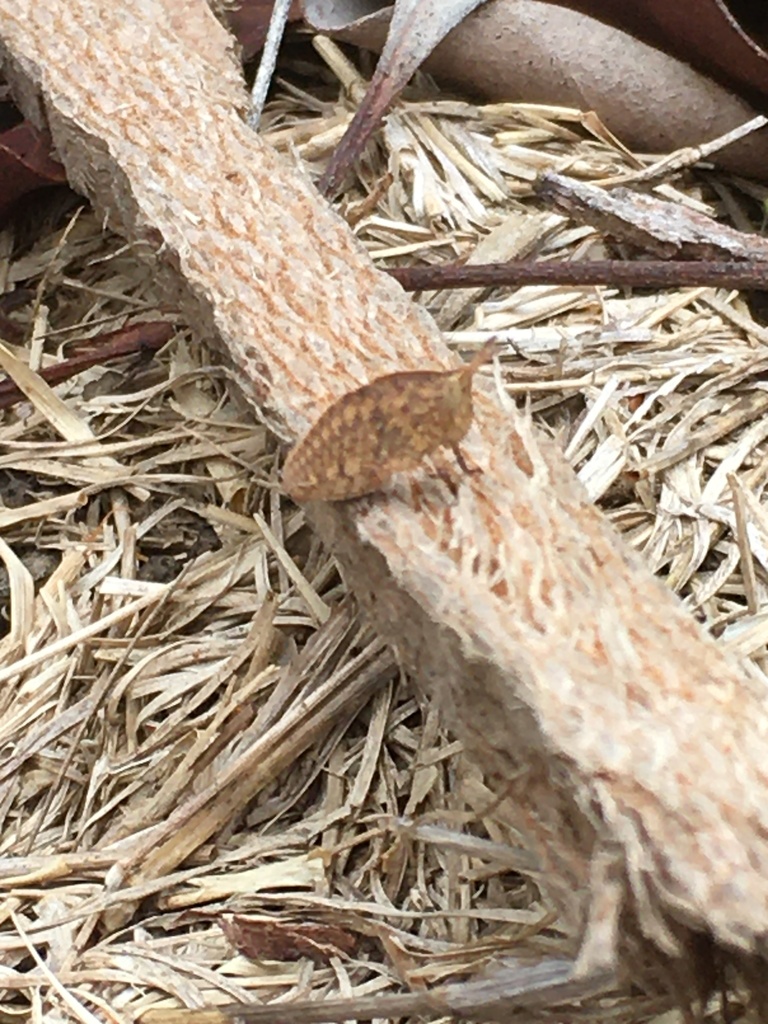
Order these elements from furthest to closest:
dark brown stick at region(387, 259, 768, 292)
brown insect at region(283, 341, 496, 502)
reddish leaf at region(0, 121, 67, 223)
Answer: reddish leaf at region(0, 121, 67, 223), dark brown stick at region(387, 259, 768, 292), brown insect at region(283, 341, 496, 502)

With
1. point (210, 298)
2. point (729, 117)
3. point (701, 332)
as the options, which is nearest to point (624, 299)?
point (701, 332)

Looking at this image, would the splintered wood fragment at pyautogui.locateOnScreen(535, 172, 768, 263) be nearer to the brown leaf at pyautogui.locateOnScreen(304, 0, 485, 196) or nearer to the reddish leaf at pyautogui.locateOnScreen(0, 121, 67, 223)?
the brown leaf at pyautogui.locateOnScreen(304, 0, 485, 196)

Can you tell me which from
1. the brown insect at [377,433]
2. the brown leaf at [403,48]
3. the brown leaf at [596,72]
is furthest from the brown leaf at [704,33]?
the brown insect at [377,433]

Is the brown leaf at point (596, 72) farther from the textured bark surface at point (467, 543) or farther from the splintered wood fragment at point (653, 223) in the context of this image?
the textured bark surface at point (467, 543)

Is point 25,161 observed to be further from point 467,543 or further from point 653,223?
point 467,543

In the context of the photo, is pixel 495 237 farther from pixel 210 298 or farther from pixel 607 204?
pixel 210 298

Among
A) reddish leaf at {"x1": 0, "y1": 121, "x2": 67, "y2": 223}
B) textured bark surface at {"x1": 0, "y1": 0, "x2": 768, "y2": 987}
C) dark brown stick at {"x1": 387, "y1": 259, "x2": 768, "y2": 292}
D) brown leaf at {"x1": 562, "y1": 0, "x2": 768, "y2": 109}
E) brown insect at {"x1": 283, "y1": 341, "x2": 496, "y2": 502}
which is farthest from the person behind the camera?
reddish leaf at {"x1": 0, "y1": 121, "x2": 67, "y2": 223}

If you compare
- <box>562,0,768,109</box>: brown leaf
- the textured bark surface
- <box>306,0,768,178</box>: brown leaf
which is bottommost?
the textured bark surface

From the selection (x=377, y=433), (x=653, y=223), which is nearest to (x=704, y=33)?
(x=653, y=223)

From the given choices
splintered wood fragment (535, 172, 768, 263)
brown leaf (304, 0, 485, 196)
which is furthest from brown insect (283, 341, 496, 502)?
brown leaf (304, 0, 485, 196)
